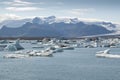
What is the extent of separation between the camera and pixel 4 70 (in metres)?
24.9

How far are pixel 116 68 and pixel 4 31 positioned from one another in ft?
442

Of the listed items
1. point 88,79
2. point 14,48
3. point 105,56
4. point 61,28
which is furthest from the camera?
point 61,28

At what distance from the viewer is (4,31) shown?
15862 cm

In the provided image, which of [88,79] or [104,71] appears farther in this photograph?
[104,71]

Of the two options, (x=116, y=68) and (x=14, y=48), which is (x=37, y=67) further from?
(x=14, y=48)

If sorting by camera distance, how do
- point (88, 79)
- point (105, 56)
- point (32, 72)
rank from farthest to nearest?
point (105, 56), point (32, 72), point (88, 79)

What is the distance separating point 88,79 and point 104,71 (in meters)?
3.67

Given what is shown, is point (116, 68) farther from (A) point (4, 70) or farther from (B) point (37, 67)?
(A) point (4, 70)

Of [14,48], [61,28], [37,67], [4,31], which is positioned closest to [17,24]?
[61,28]

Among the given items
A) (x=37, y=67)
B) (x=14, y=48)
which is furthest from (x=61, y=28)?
(x=37, y=67)

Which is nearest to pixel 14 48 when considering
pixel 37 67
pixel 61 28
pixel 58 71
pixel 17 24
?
pixel 37 67

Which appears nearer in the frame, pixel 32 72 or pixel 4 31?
pixel 32 72

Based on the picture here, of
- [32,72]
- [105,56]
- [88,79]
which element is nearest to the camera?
[88,79]

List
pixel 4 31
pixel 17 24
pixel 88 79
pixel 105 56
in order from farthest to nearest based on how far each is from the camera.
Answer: pixel 17 24, pixel 4 31, pixel 105 56, pixel 88 79
